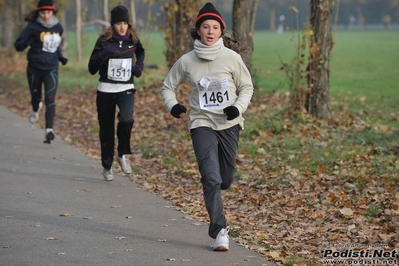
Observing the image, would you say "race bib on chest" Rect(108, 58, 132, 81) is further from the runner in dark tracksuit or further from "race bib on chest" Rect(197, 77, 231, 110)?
the runner in dark tracksuit

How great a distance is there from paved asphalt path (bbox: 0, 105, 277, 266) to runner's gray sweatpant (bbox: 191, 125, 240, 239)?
315 mm

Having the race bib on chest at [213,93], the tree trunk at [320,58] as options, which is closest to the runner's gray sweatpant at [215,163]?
the race bib on chest at [213,93]

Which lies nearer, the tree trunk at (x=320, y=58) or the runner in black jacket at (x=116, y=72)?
the runner in black jacket at (x=116, y=72)

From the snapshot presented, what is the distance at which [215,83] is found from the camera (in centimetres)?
748

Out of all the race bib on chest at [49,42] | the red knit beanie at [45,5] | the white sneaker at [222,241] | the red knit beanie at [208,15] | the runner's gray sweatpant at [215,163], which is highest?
the red knit beanie at [208,15]

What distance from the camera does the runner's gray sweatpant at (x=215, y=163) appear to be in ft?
23.7

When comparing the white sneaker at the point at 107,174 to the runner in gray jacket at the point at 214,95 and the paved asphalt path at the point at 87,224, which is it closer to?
the paved asphalt path at the point at 87,224

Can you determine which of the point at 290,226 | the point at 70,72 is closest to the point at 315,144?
the point at 290,226

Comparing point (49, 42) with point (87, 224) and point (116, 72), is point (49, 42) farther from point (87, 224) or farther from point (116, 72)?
point (87, 224)

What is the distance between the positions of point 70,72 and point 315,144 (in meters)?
21.2

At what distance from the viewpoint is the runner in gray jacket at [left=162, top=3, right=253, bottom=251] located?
7438 mm

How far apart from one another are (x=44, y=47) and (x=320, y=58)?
4947mm

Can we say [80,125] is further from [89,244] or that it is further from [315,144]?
[89,244]

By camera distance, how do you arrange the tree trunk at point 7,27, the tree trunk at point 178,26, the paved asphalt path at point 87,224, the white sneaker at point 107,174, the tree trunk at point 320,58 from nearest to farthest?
the paved asphalt path at point 87,224 → the white sneaker at point 107,174 → the tree trunk at point 320,58 → the tree trunk at point 178,26 → the tree trunk at point 7,27
